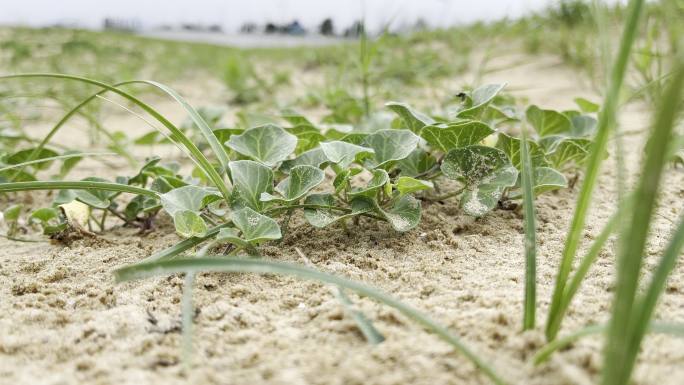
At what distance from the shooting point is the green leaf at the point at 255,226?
98 centimetres

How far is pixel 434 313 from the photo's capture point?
817 millimetres

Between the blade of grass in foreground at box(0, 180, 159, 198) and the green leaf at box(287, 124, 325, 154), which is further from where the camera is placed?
the green leaf at box(287, 124, 325, 154)

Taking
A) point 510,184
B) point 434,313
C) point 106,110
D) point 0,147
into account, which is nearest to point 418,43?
point 106,110

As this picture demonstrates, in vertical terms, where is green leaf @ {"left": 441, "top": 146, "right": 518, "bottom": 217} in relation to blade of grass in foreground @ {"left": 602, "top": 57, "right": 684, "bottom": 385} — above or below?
below

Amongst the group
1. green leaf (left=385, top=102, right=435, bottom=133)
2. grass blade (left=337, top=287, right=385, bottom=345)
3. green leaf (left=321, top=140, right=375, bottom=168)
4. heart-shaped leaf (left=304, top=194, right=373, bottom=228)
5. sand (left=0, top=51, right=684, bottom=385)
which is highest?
green leaf (left=385, top=102, right=435, bottom=133)

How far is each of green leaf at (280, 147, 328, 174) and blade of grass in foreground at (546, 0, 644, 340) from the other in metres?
0.59

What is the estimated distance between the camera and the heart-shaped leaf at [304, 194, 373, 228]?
1.08m

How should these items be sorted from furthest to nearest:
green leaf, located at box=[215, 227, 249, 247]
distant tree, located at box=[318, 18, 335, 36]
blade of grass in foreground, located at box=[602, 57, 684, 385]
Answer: distant tree, located at box=[318, 18, 335, 36] → green leaf, located at box=[215, 227, 249, 247] → blade of grass in foreground, located at box=[602, 57, 684, 385]

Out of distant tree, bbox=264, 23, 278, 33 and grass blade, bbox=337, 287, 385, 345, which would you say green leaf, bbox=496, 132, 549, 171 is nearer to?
grass blade, bbox=337, 287, 385, 345

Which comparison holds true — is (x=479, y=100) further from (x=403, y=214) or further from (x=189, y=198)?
(x=189, y=198)

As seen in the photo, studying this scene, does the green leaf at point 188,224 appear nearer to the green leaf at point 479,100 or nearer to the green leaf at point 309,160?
the green leaf at point 309,160

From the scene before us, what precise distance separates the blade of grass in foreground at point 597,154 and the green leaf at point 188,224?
56cm

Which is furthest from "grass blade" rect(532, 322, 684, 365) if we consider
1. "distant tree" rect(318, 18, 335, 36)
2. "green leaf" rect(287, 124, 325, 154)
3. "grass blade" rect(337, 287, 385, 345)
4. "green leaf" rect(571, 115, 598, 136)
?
"distant tree" rect(318, 18, 335, 36)

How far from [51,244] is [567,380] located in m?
1.01
